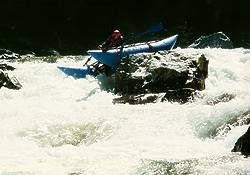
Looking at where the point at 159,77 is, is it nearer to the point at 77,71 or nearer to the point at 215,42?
the point at 77,71

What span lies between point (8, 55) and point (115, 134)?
500 inches

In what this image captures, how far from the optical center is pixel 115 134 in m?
9.56

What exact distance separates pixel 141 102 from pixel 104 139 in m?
2.60

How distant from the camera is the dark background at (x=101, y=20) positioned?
2422 centimetres

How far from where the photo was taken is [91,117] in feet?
35.2

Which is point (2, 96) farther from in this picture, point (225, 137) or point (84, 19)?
point (84, 19)

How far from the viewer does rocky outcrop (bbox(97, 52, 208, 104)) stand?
11.9 m

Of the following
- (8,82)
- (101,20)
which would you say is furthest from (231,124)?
(101,20)

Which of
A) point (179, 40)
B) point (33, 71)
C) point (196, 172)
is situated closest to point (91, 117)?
point (196, 172)

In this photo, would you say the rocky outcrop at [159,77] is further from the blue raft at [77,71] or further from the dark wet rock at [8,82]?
the dark wet rock at [8,82]

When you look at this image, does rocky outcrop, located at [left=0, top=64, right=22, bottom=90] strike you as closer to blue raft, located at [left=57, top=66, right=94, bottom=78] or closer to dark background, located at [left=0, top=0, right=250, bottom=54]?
blue raft, located at [left=57, top=66, right=94, bottom=78]

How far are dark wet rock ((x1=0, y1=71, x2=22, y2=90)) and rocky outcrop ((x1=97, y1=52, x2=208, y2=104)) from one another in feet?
9.92

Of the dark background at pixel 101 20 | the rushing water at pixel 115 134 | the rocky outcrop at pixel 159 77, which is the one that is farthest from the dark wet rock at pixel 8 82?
the dark background at pixel 101 20

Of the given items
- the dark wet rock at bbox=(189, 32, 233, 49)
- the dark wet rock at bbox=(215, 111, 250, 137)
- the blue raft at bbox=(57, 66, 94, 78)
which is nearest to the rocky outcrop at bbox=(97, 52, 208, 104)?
the blue raft at bbox=(57, 66, 94, 78)
